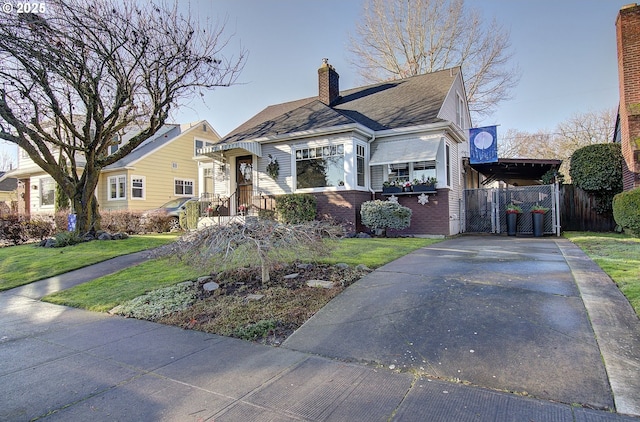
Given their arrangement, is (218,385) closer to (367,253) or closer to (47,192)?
(367,253)

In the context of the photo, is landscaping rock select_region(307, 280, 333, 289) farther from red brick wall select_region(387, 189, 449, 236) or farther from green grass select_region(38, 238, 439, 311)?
red brick wall select_region(387, 189, 449, 236)

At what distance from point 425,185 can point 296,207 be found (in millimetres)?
4623

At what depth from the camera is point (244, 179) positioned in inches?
599

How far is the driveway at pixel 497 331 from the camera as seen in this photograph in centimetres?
280

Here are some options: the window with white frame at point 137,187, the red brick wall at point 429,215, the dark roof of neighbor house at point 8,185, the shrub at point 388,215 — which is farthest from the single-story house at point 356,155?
the dark roof of neighbor house at point 8,185

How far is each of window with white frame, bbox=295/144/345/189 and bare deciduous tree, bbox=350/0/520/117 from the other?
1506 cm

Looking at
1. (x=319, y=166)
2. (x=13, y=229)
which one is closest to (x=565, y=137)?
(x=319, y=166)

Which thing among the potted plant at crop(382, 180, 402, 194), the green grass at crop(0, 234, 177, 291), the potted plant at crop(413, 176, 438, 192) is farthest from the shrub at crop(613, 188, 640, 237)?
the green grass at crop(0, 234, 177, 291)

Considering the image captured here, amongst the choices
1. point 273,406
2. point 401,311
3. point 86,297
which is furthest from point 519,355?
point 86,297

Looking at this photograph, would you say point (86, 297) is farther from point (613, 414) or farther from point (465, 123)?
point (465, 123)

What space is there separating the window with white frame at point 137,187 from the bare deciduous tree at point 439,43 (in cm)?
1801

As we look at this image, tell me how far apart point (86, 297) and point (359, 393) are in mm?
5406

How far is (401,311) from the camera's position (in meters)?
4.32

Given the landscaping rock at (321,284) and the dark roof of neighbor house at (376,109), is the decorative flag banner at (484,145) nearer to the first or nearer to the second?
the dark roof of neighbor house at (376,109)
